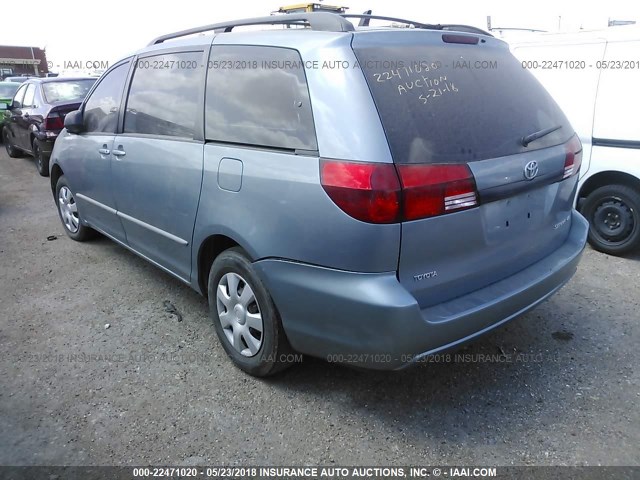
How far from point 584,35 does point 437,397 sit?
12.3 ft

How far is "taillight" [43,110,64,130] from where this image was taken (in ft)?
25.6

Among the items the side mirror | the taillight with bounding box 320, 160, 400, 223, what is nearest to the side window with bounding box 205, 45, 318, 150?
the taillight with bounding box 320, 160, 400, 223

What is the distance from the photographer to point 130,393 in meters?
2.69

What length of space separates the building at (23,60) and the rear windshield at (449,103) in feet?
172

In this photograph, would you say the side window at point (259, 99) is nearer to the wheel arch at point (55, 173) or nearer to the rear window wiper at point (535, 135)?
the rear window wiper at point (535, 135)

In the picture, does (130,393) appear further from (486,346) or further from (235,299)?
(486,346)

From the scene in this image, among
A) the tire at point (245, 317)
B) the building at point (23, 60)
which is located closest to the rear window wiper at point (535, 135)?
the tire at point (245, 317)

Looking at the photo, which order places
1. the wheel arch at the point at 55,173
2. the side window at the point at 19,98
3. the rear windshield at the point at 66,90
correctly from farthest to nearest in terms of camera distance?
the side window at the point at 19,98 < the rear windshield at the point at 66,90 < the wheel arch at the point at 55,173

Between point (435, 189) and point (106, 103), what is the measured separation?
309cm

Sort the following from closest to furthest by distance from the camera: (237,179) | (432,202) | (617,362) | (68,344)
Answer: (432,202), (237,179), (617,362), (68,344)

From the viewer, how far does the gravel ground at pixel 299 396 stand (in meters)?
2.28

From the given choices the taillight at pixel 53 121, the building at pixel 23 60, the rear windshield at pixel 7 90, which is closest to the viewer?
the taillight at pixel 53 121

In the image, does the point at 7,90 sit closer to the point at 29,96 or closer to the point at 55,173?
the point at 29,96

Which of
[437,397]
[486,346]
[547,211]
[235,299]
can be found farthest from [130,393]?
[547,211]
